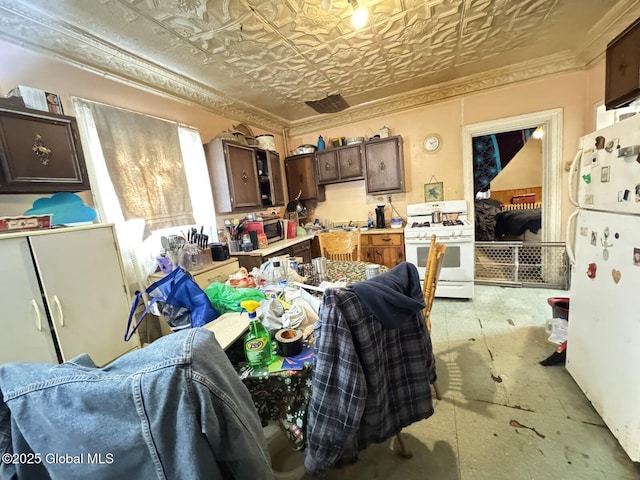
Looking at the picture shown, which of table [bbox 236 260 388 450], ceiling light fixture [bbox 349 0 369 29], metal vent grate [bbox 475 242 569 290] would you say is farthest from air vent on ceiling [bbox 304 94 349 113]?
table [bbox 236 260 388 450]

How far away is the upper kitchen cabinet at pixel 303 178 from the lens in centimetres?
414

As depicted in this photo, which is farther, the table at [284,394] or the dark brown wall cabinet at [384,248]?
the dark brown wall cabinet at [384,248]

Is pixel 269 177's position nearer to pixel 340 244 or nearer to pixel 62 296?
pixel 340 244

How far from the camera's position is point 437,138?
3615 mm

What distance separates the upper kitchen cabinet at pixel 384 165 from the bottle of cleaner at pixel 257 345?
3.10m

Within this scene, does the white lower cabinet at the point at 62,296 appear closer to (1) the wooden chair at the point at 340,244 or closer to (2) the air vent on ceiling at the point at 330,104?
(1) the wooden chair at the point at 340,244

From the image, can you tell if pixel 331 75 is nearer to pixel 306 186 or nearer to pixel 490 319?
pixel 306 186

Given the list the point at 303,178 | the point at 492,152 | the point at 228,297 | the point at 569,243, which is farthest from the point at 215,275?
the point at 492,152

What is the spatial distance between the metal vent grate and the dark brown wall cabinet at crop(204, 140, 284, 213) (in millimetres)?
3104

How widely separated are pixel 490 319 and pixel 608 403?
4.28 ft

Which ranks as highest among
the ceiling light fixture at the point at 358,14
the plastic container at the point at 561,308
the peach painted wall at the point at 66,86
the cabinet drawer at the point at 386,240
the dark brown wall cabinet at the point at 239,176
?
the ceiling light fixture at the point at 358,14

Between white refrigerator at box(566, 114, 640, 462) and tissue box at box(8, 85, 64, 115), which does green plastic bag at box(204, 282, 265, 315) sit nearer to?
tissue box at box(8, 85, 64, 115)

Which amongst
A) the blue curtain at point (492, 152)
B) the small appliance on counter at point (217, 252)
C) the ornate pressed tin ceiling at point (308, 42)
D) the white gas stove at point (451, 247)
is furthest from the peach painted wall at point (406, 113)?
the small appliance on counter at point (217, 252)

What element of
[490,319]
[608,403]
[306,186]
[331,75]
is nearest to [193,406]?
[608,403]
